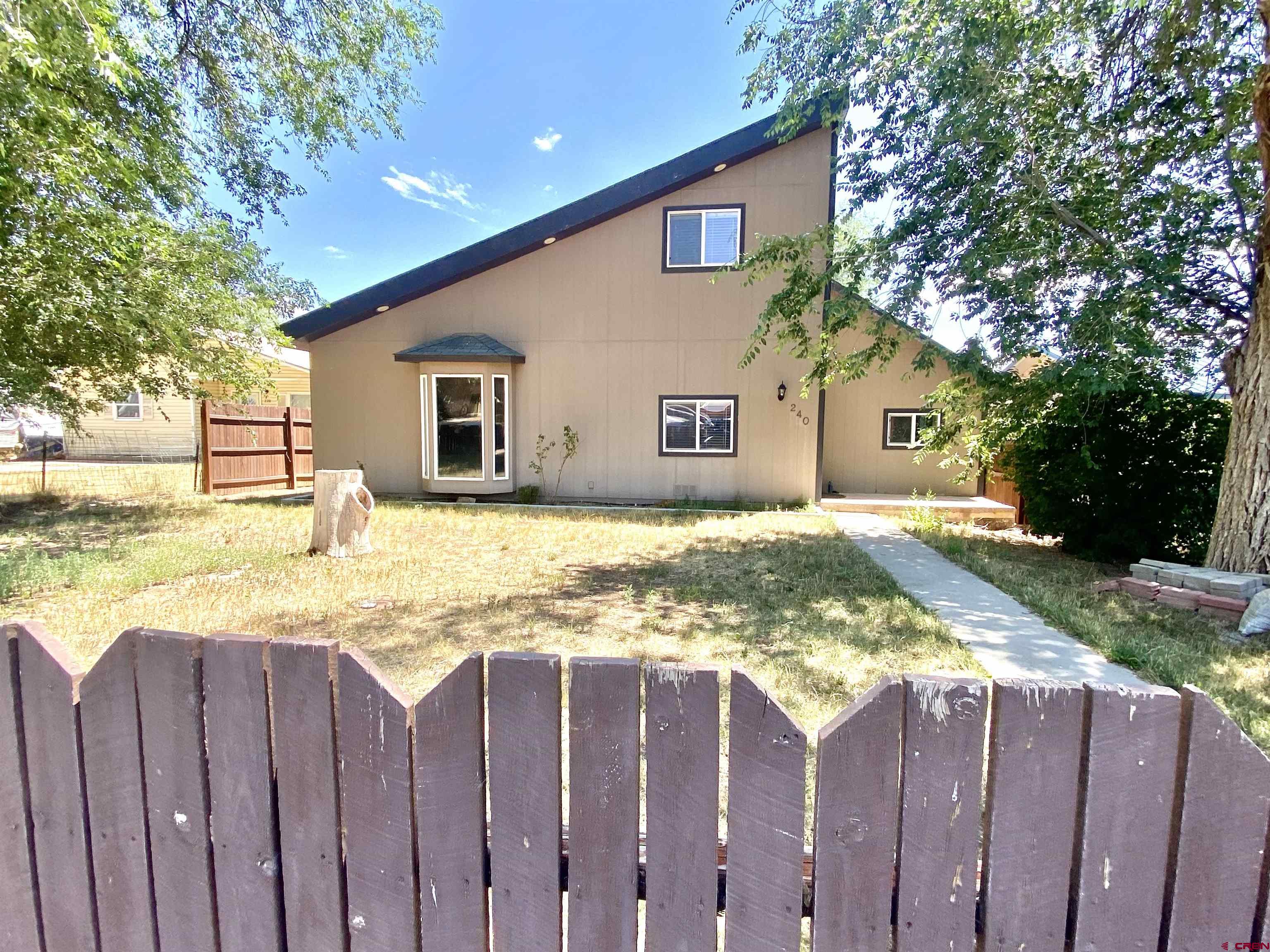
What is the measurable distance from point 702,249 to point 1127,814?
9.34 metres

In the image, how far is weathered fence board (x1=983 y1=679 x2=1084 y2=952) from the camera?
889 millimetres

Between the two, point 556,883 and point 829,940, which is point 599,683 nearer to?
point 556,883

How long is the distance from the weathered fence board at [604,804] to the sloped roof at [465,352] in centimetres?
884

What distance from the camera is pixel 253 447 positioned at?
1111cm

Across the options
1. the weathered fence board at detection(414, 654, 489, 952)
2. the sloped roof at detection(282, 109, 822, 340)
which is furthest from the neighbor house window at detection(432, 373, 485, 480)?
the weathered fence board at detection(414, 654, 489, 952)

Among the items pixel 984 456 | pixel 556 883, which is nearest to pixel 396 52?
pixel 984 456

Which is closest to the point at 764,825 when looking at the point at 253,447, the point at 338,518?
the point at 338,518

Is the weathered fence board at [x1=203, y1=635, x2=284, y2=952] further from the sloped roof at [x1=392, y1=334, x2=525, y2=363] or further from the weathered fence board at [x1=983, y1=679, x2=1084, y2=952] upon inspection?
the sloped roof at [x1=392, y1=334, x2=525, y2=363]

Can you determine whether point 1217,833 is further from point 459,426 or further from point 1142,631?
point 459,426

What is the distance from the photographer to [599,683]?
95 centimetres

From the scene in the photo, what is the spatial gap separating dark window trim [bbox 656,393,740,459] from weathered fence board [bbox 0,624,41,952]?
28.4ft

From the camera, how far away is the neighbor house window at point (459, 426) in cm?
944

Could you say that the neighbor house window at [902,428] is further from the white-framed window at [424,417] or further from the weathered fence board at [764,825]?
the weathered fence board at [764,825]

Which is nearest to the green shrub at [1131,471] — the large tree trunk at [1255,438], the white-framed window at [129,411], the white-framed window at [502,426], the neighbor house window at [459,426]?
the large tree trunk at [1255,438]
